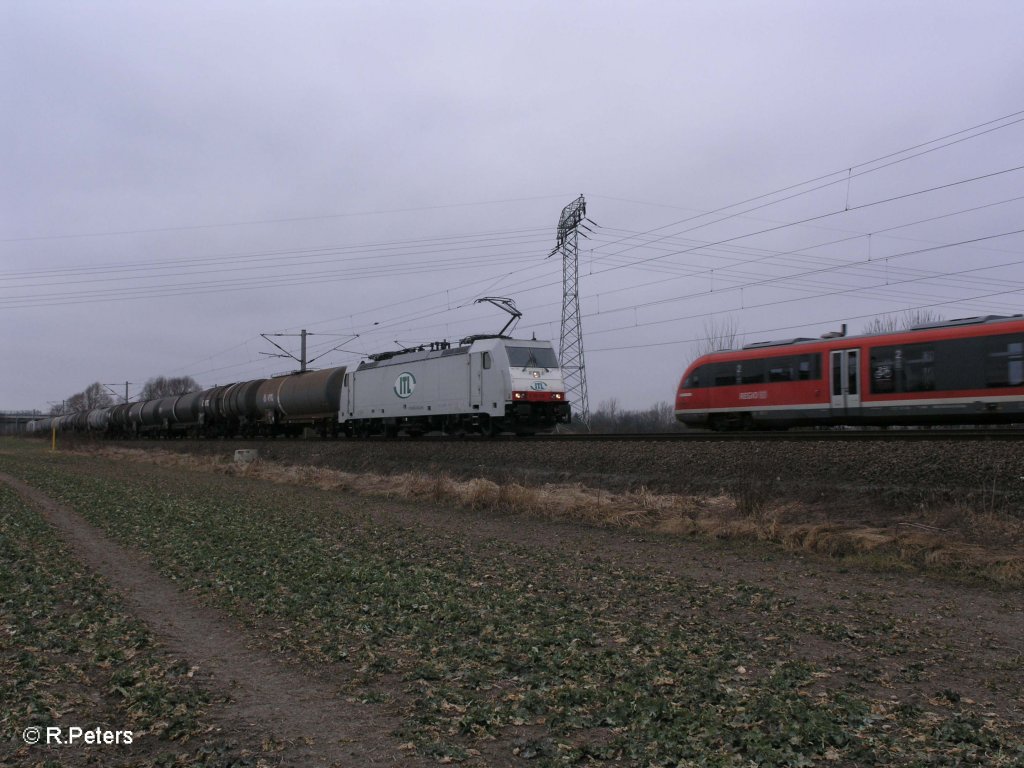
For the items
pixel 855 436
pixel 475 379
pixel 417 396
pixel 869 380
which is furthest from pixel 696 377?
pixel 417 396

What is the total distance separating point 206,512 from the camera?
17672 millimetres

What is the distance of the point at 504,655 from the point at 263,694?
2.08m

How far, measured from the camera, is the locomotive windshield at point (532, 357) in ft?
86.0

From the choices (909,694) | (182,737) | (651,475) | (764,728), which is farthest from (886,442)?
(182,737)

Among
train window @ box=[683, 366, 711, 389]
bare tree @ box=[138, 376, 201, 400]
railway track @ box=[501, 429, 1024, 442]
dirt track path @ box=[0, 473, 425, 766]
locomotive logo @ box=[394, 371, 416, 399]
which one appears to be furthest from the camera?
bare tree @ box=[138, 376, 201, 400]

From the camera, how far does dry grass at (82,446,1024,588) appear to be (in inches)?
444

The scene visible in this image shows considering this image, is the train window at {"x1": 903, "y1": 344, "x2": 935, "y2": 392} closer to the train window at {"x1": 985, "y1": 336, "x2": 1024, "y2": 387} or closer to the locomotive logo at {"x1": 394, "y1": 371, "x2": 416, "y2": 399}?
the train window at {"x1": 985, "y1": 336, "x2": 1024, "y2": 387}

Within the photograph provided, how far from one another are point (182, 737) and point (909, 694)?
17.6 ft

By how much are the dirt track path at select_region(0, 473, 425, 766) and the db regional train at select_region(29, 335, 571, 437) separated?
16.8 m

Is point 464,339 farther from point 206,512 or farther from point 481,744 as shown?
point 481,744

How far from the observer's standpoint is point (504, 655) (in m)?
7.14

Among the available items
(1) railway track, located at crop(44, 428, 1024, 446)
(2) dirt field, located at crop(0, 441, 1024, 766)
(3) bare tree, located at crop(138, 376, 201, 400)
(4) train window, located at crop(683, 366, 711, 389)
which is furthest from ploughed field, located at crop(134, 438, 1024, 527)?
(3) bare tree, located at crop(138, 376, 201, 400)

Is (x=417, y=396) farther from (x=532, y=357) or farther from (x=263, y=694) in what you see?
(x=263, y=694)

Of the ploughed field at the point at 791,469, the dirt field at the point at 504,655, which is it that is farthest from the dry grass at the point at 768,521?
the dirt field at the point at 504,655
